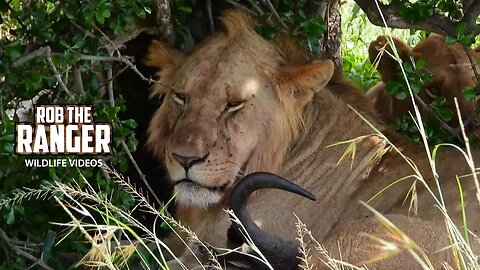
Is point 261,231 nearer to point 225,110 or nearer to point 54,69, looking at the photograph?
point 225,110

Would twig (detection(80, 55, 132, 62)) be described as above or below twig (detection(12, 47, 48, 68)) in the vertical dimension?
below

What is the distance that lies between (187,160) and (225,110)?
0.36 metres

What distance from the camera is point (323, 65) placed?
5367 millimetres

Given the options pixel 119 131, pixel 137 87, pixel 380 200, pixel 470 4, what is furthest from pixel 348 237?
pixel 137 87

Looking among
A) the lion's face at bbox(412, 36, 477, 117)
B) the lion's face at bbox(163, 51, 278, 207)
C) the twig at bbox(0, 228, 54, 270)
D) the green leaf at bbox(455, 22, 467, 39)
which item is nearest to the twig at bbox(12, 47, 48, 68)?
the lion's face at bbox(163, 51, 278, 207)

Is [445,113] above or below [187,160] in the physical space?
above

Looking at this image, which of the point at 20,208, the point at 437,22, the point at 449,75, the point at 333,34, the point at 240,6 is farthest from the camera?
the point at 333,34

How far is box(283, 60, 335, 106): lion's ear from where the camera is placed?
5375 mm

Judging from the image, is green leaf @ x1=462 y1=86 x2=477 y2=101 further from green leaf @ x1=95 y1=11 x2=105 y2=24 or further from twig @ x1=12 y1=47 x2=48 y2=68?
twig @ x1=12 y1=47 x2=48 y2=68

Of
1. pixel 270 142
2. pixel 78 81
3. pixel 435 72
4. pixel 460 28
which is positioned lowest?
pixel 270 142

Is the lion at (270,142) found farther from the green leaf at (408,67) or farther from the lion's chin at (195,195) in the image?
the green leaf at (408,67)

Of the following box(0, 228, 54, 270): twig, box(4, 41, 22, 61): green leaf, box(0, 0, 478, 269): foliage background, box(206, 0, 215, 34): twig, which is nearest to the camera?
box(4, 41, 22, 61): green leaf

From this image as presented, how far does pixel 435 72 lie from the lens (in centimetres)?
622

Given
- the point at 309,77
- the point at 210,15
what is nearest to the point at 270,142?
the point at 309,77
